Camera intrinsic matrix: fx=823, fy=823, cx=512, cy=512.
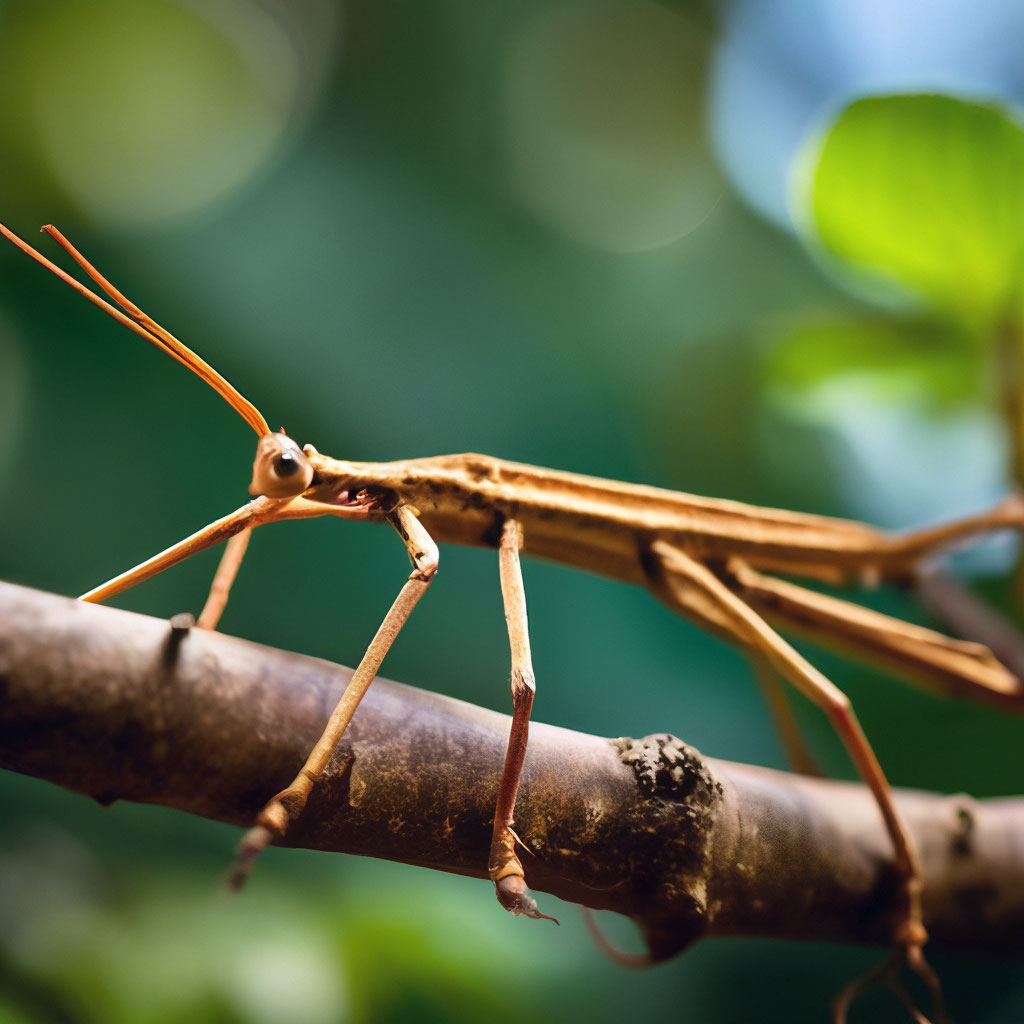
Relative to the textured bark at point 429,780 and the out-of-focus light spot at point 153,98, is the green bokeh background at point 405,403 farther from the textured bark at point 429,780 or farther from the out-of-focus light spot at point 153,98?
the textured bark at point 429,780

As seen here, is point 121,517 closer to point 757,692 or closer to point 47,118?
point 47,118

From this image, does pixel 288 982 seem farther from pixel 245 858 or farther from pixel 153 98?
pixel 153 98

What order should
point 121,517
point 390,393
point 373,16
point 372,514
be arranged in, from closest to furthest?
1. point 372,514
2. point 121,517
3. point 390,393
4. point 373,16

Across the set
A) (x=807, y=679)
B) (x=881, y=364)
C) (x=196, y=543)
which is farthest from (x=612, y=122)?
(x=196, y=543)

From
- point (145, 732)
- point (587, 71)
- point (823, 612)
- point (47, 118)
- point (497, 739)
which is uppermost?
Answer: point (587, 71)

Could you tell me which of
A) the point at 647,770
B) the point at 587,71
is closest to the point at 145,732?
the point at 647,770

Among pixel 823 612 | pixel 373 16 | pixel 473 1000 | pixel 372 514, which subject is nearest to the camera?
pixel 372 514
